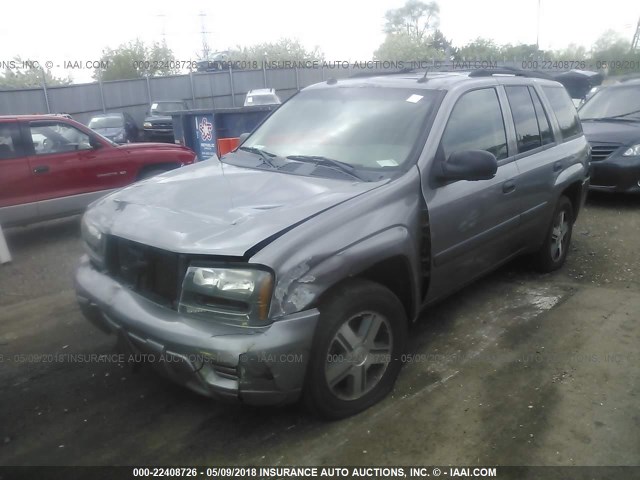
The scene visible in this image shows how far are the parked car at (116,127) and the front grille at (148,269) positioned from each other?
47.3 ft

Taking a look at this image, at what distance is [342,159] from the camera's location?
11.4 ft

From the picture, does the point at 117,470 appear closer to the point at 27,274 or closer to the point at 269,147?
the point at 269,147

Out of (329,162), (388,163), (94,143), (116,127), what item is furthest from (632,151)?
(116,127)

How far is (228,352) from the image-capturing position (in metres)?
2.43

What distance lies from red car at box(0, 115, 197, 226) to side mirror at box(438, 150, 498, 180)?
5.49 m

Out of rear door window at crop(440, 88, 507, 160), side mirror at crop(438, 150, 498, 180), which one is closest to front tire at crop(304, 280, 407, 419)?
side mirror at crop(438, 150, 498, 180)

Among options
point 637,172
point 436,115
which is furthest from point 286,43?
point 436,115

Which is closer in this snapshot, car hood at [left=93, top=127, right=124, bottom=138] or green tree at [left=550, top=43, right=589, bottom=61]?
car hood at [left=93, top=127, right=124, bottom=138]

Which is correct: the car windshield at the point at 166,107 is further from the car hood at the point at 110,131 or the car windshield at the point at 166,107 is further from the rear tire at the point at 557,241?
the rear tire at the point at 557,241

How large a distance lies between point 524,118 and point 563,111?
913mm

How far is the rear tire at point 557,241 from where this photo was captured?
4922 mm

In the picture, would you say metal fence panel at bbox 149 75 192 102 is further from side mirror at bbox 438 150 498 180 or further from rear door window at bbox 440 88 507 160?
side mirror at bbox 438 150 498 180

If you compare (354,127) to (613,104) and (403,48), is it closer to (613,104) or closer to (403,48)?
(613,104)

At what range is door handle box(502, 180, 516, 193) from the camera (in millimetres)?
3947
